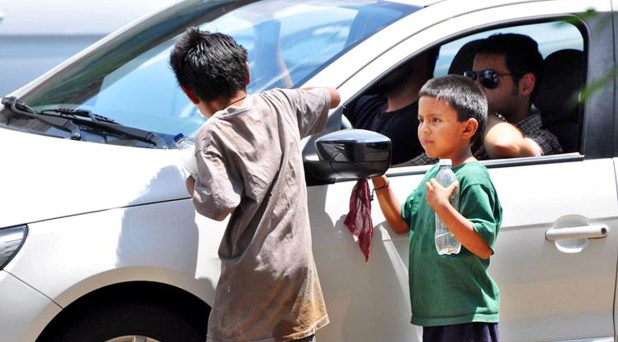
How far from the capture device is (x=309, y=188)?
357cm

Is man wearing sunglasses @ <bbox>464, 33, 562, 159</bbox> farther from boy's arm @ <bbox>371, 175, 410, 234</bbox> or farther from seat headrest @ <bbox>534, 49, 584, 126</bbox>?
boy's arm @ <bbox>371, 175, 410, 234</bbox>

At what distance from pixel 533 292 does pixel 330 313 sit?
69cm

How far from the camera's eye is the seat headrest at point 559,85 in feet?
13.3

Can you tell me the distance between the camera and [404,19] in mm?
3826

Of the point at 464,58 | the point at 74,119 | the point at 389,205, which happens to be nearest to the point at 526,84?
the point at 464,58

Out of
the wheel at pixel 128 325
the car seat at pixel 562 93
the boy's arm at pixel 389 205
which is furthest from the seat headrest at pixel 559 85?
the wheel at pixel 128 325

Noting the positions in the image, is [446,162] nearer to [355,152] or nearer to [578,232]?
[355,152]

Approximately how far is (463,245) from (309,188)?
1.74 feet

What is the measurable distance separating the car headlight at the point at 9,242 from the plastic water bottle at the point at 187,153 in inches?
20.4

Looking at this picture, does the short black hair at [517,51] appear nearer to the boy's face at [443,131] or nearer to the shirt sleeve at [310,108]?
the boy's face at [443,131]

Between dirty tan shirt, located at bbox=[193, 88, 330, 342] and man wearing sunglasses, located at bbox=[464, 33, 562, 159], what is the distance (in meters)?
0.98

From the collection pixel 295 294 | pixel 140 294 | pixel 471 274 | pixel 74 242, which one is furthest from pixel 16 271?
pixel 471 274

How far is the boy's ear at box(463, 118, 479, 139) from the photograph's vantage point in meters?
3.47

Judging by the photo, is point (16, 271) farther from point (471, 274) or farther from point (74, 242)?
point (471, 274)
